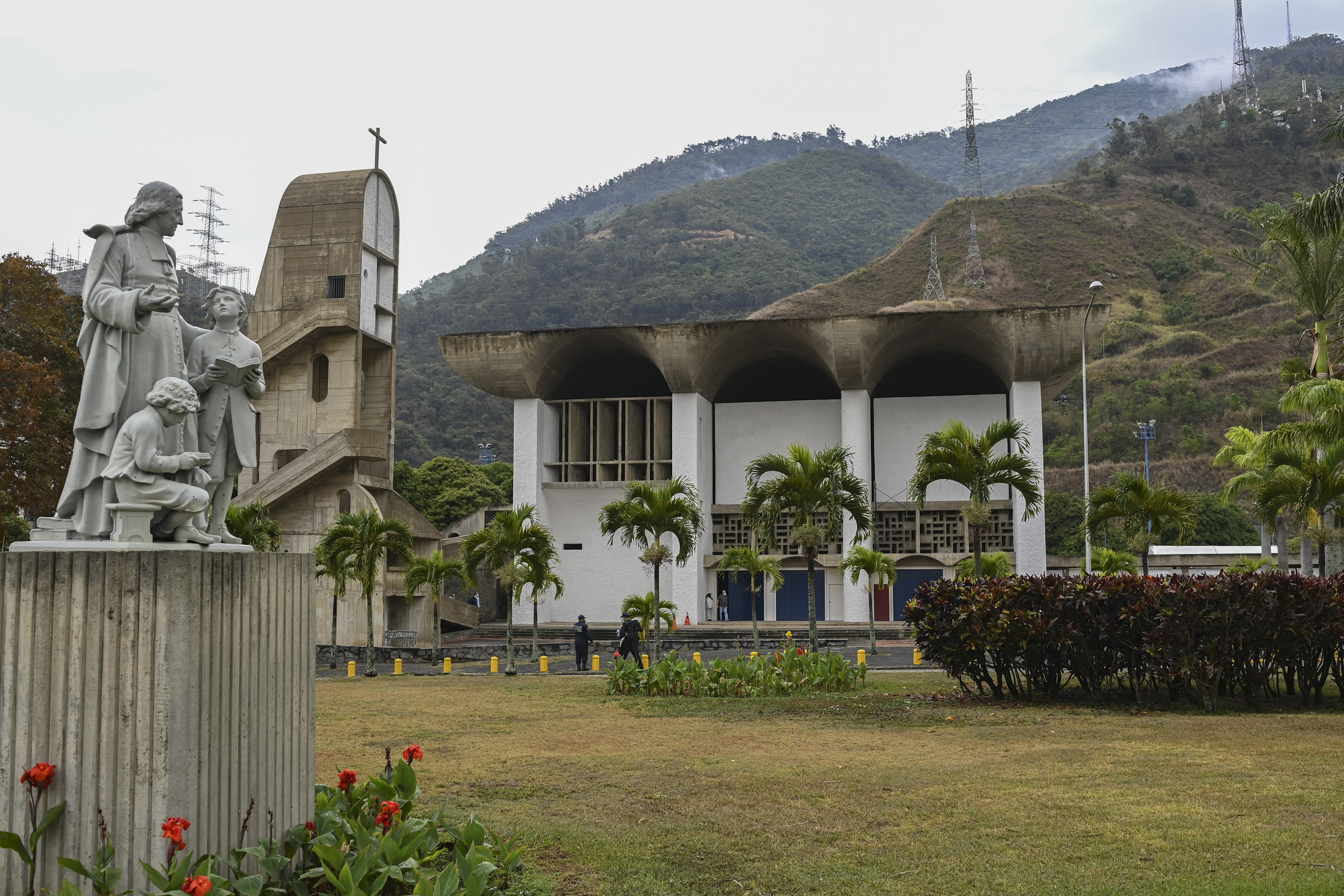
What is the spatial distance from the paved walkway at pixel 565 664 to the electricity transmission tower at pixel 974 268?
62986 mm

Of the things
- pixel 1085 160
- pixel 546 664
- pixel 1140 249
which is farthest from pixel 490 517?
pixel 1085 160

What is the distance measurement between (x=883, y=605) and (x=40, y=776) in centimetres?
3357

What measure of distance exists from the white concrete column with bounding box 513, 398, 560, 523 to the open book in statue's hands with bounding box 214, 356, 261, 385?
97.8 ft

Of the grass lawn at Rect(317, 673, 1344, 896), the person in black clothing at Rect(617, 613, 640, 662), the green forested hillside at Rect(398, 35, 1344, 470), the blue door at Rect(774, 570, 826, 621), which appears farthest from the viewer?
the green forested hillside at Rect(398, 35, 1344, 470)

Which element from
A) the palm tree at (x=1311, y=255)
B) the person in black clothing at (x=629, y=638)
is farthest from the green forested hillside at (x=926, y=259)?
the person in black clothing at (x=629, y=638)

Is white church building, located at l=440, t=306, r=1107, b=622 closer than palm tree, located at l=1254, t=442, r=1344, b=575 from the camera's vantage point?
No

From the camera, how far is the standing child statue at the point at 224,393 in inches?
215

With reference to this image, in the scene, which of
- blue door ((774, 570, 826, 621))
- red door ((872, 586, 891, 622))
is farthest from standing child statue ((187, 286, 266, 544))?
blue door ((774, 570, 826, 621))

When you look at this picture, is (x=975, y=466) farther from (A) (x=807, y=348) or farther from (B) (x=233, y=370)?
(A) (x=807, y=348)

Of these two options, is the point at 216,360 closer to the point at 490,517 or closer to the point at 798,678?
the point at 798,678

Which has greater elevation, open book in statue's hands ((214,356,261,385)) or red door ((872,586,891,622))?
open book in statue's hands ((214,356,261,385))

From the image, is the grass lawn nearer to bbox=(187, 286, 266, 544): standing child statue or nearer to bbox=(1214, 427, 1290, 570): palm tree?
bbox=(187, 286, 266, 544): standing child statue

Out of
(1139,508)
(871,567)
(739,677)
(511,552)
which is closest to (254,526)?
(511,552)

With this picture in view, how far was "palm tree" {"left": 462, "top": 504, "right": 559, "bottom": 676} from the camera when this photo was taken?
2125cm
